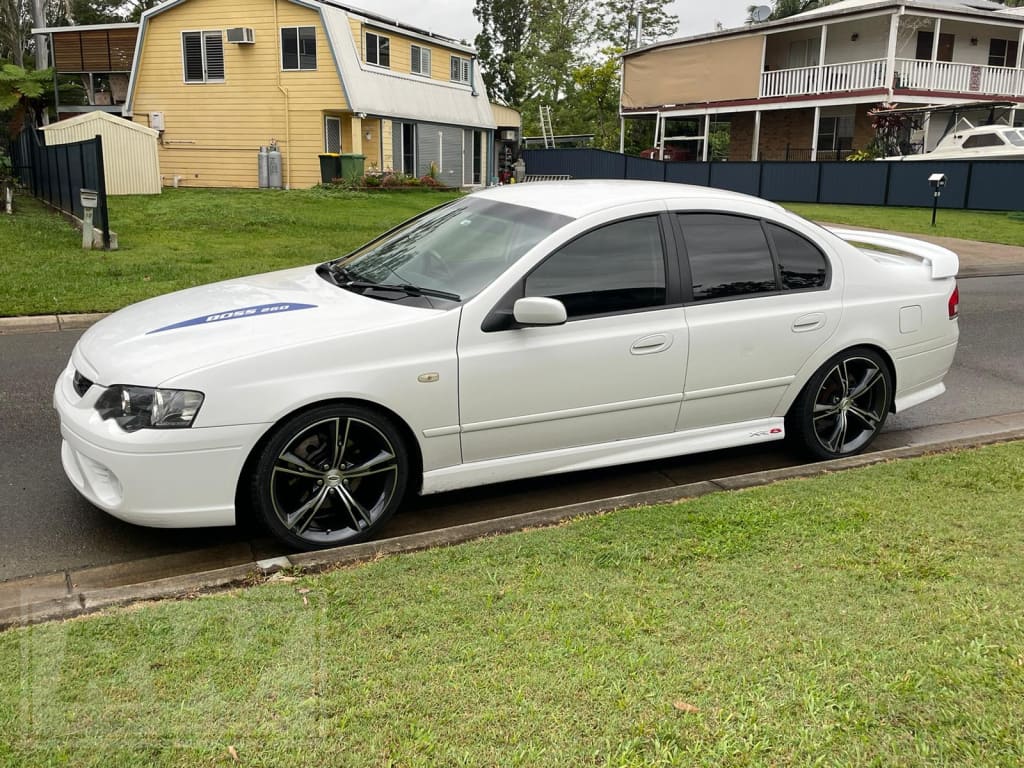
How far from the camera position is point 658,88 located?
39.1m

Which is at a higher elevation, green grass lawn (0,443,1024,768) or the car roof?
the car roof

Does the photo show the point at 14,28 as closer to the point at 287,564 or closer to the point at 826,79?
the point at 826,79

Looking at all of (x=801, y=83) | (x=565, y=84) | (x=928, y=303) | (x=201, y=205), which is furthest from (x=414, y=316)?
(x=565, y=84)

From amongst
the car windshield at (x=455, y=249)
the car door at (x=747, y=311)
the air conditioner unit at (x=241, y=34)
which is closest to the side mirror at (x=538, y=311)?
the car windshield at (x=455, y=249)

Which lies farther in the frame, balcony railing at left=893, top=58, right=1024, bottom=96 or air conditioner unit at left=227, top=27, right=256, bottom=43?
balcony railing at left=893, top=58, right=1024, bottom=96

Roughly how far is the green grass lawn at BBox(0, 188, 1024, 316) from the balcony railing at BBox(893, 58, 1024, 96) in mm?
8254

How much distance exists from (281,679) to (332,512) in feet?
4.75

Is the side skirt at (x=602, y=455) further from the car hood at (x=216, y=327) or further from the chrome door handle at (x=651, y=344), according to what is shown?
the car hood at (x=216, y=327)

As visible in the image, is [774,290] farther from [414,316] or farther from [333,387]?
[333,387]

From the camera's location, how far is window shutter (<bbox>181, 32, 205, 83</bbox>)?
30.1m

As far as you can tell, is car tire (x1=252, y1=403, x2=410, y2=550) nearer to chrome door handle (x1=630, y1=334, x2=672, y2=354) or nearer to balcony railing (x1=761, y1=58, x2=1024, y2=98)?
chrome door handle (x1=630, y1=334, x2=672, y2=354)

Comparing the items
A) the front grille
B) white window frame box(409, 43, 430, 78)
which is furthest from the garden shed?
the front grille

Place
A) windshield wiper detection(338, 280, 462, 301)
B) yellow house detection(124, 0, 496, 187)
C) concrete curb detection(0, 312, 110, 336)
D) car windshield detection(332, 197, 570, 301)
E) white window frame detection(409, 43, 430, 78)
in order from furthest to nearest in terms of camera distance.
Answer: white window frame detection(409, 43, 430, 78)
yellow house detection(124, 0, 496, 187)
concrete curb detection(0, 312, 110, 336)
car windshield detection(332, 197, 570, 301)
windshield wiper detection(338, 280, 462, 301)

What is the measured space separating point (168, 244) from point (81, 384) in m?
11.0
